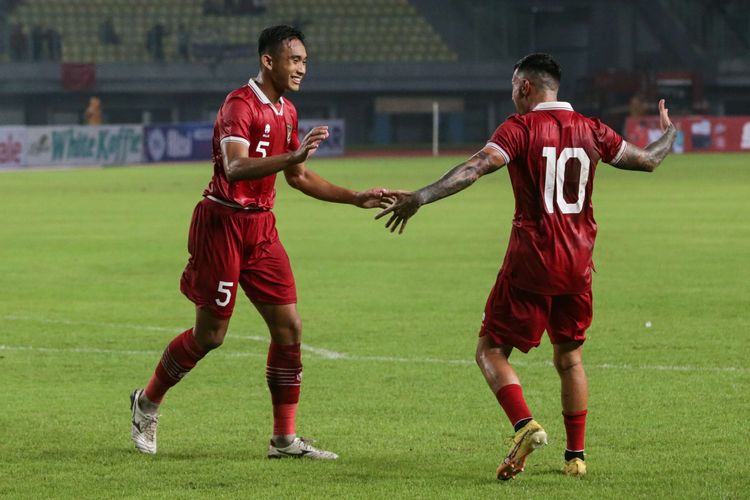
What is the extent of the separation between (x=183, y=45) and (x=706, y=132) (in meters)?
22.5

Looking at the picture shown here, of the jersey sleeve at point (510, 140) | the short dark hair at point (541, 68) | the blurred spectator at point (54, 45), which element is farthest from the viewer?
Answer: the blurred spectator at point (54, 45)

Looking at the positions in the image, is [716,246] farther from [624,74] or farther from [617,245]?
[624,74]

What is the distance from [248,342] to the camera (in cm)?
1127

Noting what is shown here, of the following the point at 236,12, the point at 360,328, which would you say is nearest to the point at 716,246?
the point at 360,328

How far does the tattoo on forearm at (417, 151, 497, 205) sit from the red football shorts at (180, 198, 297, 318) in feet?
3.81

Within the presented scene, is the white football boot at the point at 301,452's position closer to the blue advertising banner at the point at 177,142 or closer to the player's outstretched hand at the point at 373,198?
the player's outstretched hand at the point at 373,198

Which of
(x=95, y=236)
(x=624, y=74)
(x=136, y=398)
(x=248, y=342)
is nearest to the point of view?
(x=136, y=398)

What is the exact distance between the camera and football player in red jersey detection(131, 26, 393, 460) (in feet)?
22.9

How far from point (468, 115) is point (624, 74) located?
7.42 metres

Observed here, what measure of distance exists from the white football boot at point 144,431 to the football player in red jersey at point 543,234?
1.69m

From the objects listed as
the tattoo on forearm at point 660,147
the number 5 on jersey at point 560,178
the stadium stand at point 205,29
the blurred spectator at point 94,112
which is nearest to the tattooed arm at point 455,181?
the number 5 on jersey at point 560,178

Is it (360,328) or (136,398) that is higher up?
(136,398)

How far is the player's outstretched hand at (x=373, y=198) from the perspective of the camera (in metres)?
7.19

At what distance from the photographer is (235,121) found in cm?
680
